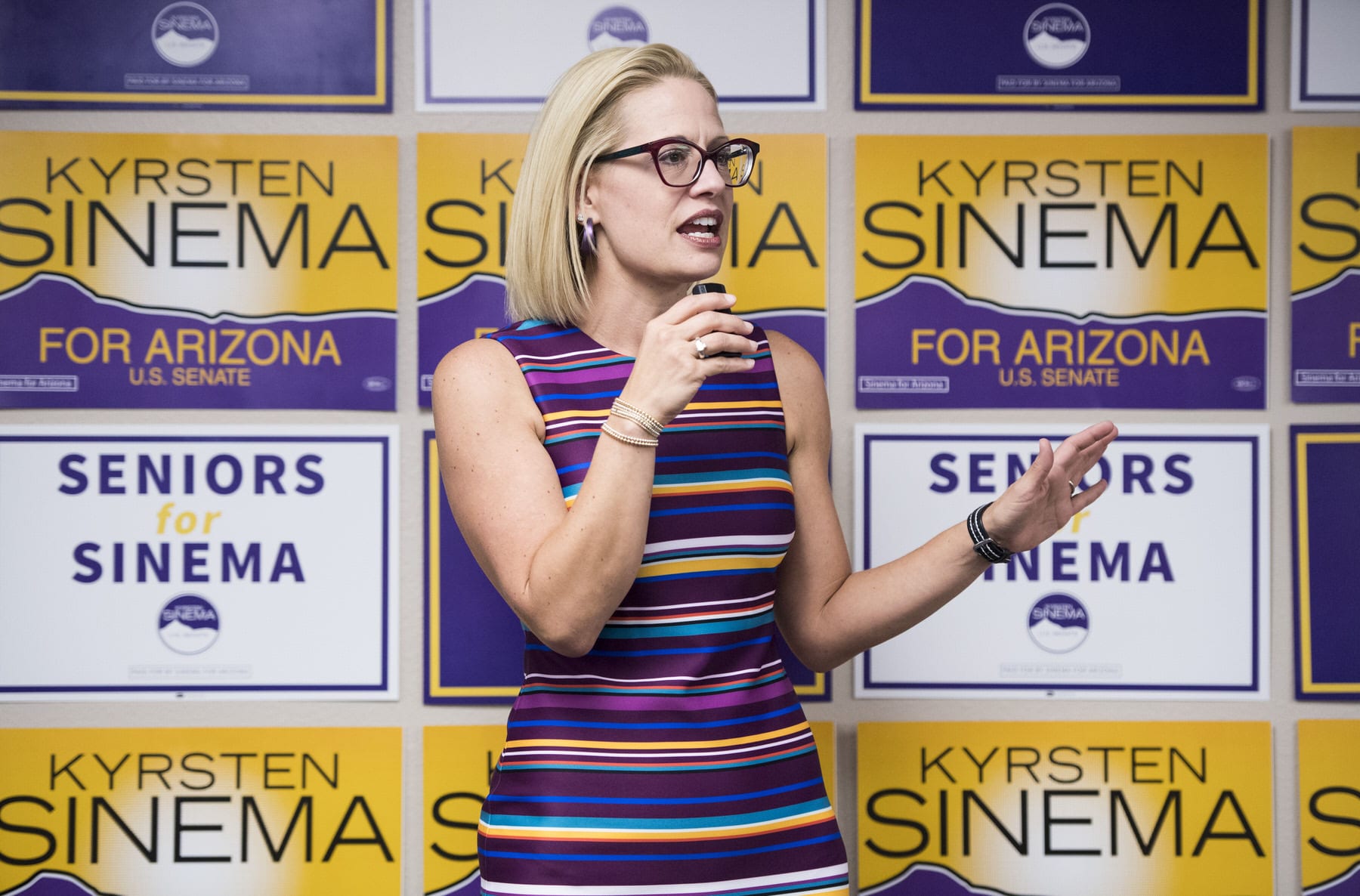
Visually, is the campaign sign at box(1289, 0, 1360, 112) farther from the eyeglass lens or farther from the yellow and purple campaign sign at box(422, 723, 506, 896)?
the yellow and purple campaign sign at box(422, 723, 506, 896)

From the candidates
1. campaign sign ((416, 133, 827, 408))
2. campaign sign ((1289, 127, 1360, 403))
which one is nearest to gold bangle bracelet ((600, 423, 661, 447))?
campaign sign ((416, 133, 827, 408))

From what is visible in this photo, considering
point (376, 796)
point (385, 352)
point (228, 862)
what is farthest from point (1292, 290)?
point (228, 862)

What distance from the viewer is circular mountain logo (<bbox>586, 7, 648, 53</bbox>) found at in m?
1.61

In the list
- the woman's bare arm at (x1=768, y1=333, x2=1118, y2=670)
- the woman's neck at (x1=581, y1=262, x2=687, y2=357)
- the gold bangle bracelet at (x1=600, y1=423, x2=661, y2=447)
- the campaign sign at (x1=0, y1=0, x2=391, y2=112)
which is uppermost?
the campaign sign at (x1=0, y1=0, x2=391, y2=112)

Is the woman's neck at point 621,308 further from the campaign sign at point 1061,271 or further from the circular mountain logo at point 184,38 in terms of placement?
the circular mountain logo at point 184,38

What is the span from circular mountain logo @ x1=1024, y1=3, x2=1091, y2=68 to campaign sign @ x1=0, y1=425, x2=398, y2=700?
3.93 feet

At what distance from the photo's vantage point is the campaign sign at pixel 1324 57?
1.64 metres

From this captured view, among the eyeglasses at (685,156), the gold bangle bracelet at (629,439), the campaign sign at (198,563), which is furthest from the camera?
the campaign sign at (198,563)

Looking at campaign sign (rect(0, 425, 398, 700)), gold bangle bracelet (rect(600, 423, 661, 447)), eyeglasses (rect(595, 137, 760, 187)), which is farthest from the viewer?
campaign sign (rect(0, 425, 398, 700))

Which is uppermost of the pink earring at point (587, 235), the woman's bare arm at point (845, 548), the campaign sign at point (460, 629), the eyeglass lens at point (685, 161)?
the eyeglass lens at point (685, 161)

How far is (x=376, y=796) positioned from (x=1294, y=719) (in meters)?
1.46

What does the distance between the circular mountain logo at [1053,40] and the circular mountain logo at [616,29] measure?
0.62m

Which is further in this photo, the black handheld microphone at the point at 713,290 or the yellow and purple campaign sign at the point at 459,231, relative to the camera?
the yellow and purple campaign sign at the point at 459,231

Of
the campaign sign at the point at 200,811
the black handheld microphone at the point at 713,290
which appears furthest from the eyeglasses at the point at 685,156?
the campaign sign at the point at 200,811
